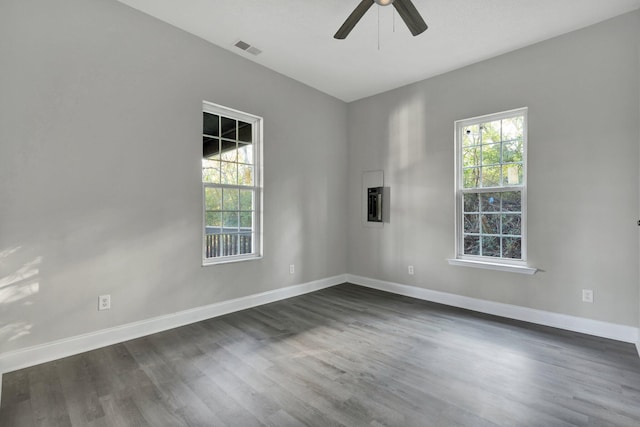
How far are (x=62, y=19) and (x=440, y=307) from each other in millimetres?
4782

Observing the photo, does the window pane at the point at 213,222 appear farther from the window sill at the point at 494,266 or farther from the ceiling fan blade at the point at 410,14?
the window sill at the point at 494,266

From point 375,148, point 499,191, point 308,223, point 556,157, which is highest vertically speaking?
point 375,148

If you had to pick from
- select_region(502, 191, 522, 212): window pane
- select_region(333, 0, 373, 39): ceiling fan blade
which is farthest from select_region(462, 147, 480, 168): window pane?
select_region(333, 0, 373, 39): ceiling fan blade

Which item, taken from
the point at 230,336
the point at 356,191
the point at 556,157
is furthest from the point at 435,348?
the point at 356,191

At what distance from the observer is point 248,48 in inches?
140

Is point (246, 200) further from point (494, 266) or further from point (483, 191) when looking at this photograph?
point (494, 266)

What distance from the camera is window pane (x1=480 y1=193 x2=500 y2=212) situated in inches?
144

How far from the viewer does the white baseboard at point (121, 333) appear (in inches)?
92.0

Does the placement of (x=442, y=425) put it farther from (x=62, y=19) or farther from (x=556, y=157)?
(x=62, y=19)

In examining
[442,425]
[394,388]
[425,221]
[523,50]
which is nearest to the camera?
[442,425]

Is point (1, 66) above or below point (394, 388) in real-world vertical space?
above

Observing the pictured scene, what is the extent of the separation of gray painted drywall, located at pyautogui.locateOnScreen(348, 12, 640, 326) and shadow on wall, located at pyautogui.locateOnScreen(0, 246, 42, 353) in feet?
13.2

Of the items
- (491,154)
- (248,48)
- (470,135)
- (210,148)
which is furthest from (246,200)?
(491,154)

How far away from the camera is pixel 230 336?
295 centimetres
